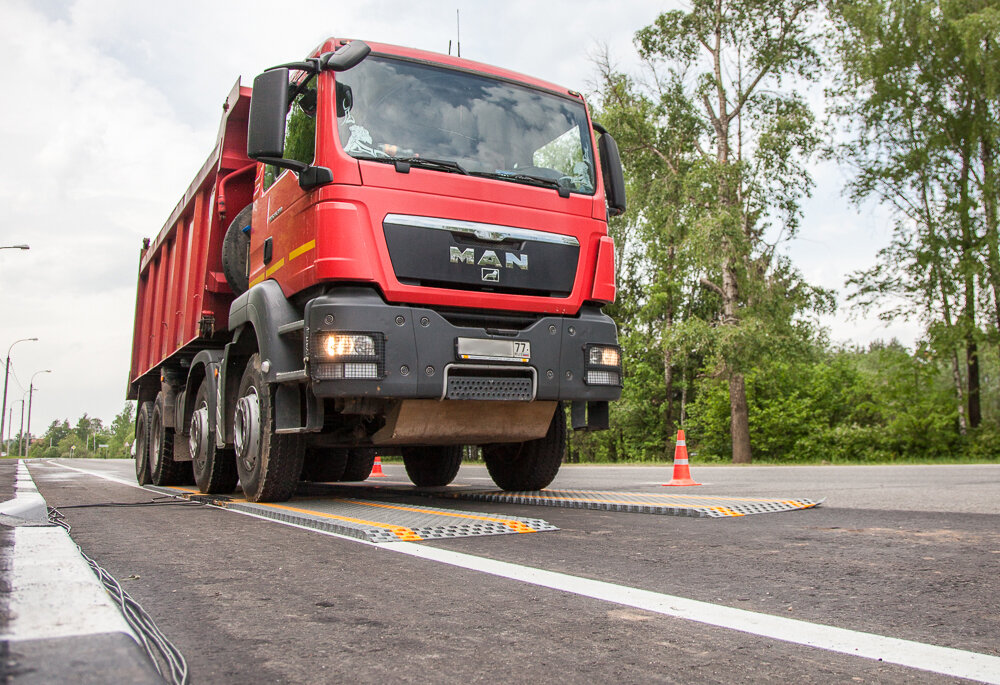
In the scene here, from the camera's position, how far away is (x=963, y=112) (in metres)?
23.4

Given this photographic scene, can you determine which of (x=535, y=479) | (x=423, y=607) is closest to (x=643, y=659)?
(x=423, y=607)

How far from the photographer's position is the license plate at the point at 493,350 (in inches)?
217

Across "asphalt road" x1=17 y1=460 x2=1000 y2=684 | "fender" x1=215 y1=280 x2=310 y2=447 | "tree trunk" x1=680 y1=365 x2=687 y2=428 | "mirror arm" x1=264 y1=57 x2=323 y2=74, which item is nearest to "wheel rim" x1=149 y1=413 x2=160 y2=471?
"fender" x1=215 y1=280 x2=310 y2=447

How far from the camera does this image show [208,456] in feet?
25.3

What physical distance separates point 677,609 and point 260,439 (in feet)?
14.5

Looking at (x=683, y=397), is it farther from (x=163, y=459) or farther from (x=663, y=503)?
(x=663, y=503)

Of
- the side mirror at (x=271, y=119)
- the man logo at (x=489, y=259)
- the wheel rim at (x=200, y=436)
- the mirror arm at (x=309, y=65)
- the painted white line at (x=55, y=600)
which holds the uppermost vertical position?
the mirror arm at (x=309, y=65)

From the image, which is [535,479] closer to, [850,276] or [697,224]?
[697,224]

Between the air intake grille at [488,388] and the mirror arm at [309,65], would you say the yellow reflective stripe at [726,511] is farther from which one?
the mirror arm at [309,65]

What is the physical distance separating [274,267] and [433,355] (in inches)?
62.7

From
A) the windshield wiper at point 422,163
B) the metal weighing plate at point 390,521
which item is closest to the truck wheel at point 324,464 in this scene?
the metal weighing plate at point 390,521

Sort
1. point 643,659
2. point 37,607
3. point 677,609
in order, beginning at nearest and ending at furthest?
point 37,607 < point 643,659 < point 677,609

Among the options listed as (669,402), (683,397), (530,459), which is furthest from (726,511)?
(669,402)

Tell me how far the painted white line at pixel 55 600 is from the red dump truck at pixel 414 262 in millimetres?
2852
